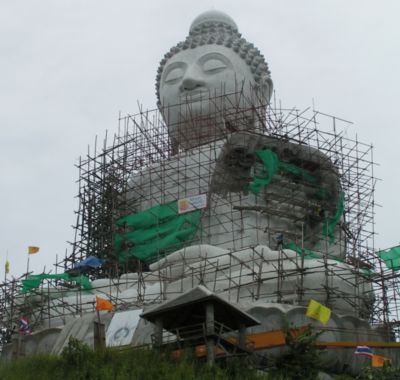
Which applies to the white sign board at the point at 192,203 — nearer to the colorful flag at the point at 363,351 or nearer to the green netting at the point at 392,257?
the green netting at the point at 392,257

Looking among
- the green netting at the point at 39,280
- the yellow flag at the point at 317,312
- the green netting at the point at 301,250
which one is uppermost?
the green netting at the point at 301,250

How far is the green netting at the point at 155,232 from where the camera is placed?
21.8 meters

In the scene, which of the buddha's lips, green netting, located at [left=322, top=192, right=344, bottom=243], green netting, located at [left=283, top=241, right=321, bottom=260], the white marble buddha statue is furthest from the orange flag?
the buddha's lips

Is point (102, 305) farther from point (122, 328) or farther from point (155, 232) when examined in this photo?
point (155, 232)

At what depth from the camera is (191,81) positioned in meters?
24.0

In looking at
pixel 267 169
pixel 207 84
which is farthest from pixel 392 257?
pixel 207 84

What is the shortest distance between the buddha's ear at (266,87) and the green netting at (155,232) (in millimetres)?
4442

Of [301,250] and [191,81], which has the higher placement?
[191,81]

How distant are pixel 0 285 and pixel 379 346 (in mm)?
8229

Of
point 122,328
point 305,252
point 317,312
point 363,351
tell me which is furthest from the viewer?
point 305,252

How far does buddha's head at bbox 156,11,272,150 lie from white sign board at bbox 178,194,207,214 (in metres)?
1.99

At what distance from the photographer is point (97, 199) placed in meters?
24.8

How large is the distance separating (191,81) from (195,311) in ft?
33.3

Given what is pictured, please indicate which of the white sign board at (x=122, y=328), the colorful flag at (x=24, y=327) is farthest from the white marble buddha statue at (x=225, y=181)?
the colorful flag at (x=24, y=327)
